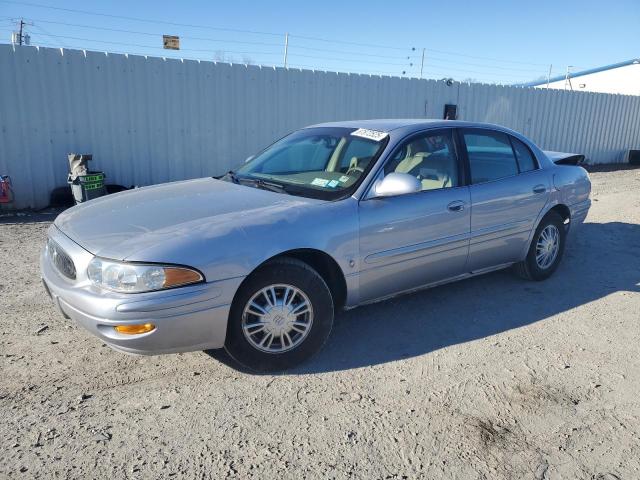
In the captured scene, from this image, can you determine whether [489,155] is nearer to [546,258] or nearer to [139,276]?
[546,258]

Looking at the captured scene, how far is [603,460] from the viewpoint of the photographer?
8.57 feet

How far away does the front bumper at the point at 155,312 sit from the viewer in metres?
2.82

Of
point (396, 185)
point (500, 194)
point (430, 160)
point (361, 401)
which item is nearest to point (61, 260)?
point (361, 401)

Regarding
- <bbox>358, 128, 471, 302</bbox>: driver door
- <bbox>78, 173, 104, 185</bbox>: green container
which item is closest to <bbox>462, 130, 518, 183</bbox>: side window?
<bbox>358, 128, 471, 302</bbox>: driver door

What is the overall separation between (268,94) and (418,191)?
23.4 ft

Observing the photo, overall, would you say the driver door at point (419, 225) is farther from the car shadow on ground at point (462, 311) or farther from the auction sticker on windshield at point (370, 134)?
the car shadow on ground at point (462, 311)

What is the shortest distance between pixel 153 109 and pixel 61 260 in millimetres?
6456

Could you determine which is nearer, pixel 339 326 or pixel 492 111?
pixel 339 326

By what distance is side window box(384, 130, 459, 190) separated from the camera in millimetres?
4020

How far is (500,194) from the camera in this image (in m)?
4.50

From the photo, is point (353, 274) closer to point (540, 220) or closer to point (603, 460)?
point (603, 460)

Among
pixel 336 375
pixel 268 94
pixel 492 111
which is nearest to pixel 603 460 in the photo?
pixel 336 375

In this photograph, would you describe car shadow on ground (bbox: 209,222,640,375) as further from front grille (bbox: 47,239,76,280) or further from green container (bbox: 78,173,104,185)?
green container (bbox: 78,173,104,185)

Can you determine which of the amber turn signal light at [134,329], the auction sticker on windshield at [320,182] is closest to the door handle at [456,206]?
the auction sticker on windshield at [320,182]
